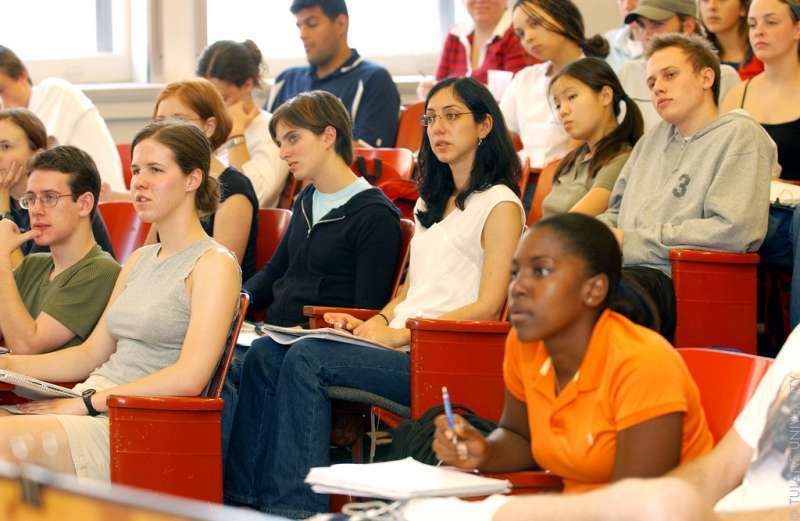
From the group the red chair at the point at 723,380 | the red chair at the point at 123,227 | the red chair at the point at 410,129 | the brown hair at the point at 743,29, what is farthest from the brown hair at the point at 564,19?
the red chair at the point at 723,380

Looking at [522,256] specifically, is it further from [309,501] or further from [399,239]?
[399,239]

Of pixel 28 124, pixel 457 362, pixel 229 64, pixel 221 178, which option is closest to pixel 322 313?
pixel 457 362

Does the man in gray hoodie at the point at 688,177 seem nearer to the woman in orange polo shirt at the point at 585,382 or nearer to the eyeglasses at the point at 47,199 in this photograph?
the woman in orange polo shirt at the point at 585,382

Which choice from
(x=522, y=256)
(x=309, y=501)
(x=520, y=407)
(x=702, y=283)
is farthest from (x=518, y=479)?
(x=702, y=283)

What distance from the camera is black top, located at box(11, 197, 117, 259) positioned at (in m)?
3.62

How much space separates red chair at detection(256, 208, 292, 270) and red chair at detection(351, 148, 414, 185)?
457 millimetres

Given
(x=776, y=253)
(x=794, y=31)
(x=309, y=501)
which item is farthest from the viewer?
(x=794, y=31)

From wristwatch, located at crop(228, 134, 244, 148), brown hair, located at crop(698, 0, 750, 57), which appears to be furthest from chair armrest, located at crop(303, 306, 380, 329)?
brown hair, located at crop(698, 0, 750, 57)

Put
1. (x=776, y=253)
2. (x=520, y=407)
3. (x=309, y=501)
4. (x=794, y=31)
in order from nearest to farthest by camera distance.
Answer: (x=520, y=407), (x=309, y=501), (x=776, y=253), (x=794, y=31)

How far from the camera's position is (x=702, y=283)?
3.04 metres

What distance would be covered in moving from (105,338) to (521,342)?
125cm

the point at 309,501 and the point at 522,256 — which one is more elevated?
the point at 522,256

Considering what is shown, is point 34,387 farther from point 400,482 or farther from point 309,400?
point 400,482

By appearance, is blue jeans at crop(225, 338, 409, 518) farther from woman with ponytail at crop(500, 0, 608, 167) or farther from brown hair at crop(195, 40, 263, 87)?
brown hair at crop(195, 40, 263, 87)
